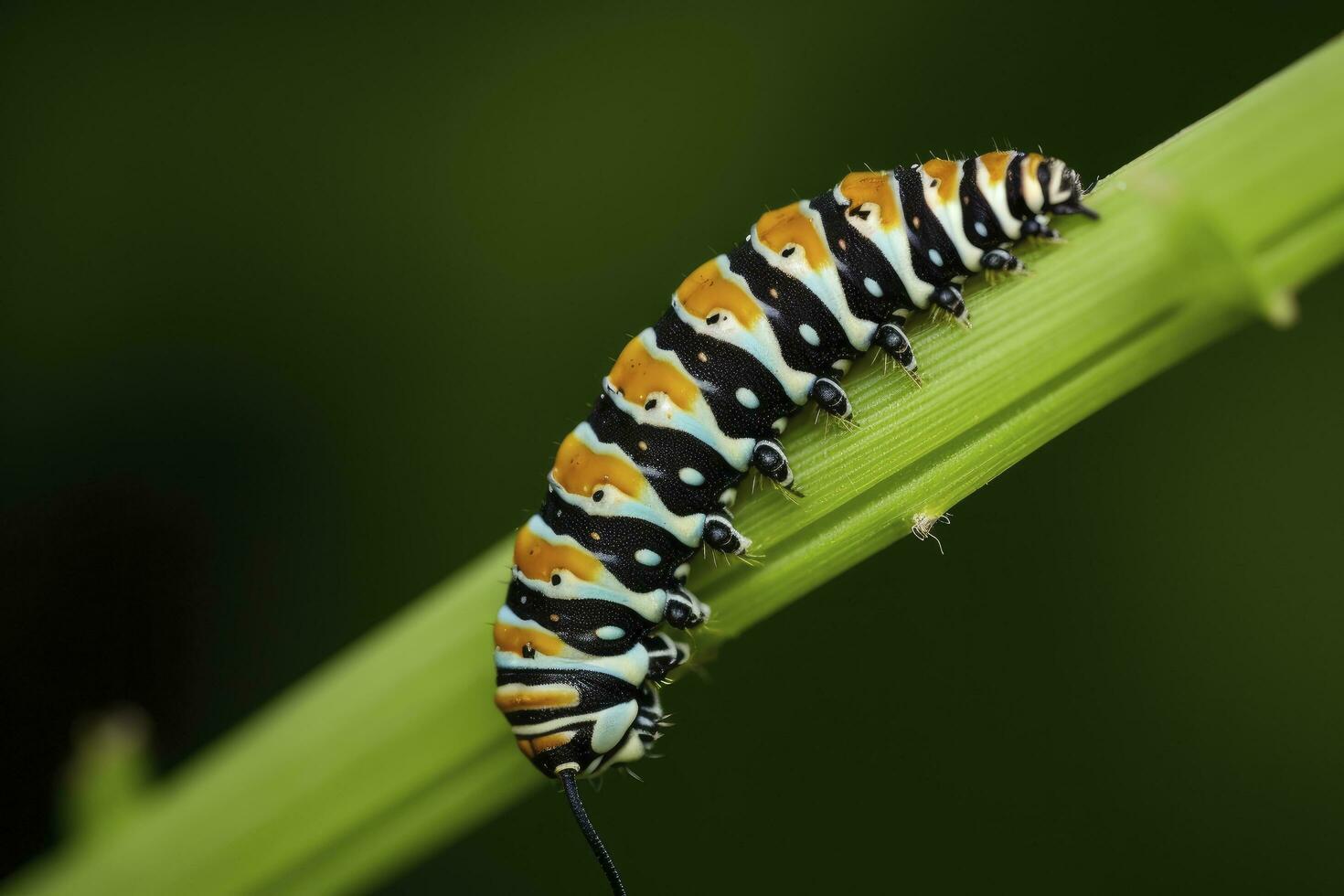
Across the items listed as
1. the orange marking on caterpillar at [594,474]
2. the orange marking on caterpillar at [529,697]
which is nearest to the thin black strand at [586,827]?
the orange marking on caterpillar at [529,697]

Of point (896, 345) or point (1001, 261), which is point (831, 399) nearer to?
point (896, 345)

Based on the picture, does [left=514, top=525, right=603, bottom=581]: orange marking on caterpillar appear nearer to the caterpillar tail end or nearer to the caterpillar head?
the caterpillar tail end

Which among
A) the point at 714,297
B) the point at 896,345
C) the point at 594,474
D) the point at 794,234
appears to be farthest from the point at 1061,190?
the point at 594,474

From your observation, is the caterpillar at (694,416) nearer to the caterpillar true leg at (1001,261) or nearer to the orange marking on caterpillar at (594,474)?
the orange marking on caterpillar at (594,474)

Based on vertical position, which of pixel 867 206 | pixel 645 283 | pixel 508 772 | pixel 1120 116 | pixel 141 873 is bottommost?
pixel 508 772

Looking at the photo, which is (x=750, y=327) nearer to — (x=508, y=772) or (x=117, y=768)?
(x=508, y=772)

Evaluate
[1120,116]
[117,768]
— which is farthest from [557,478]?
[1120,116]
